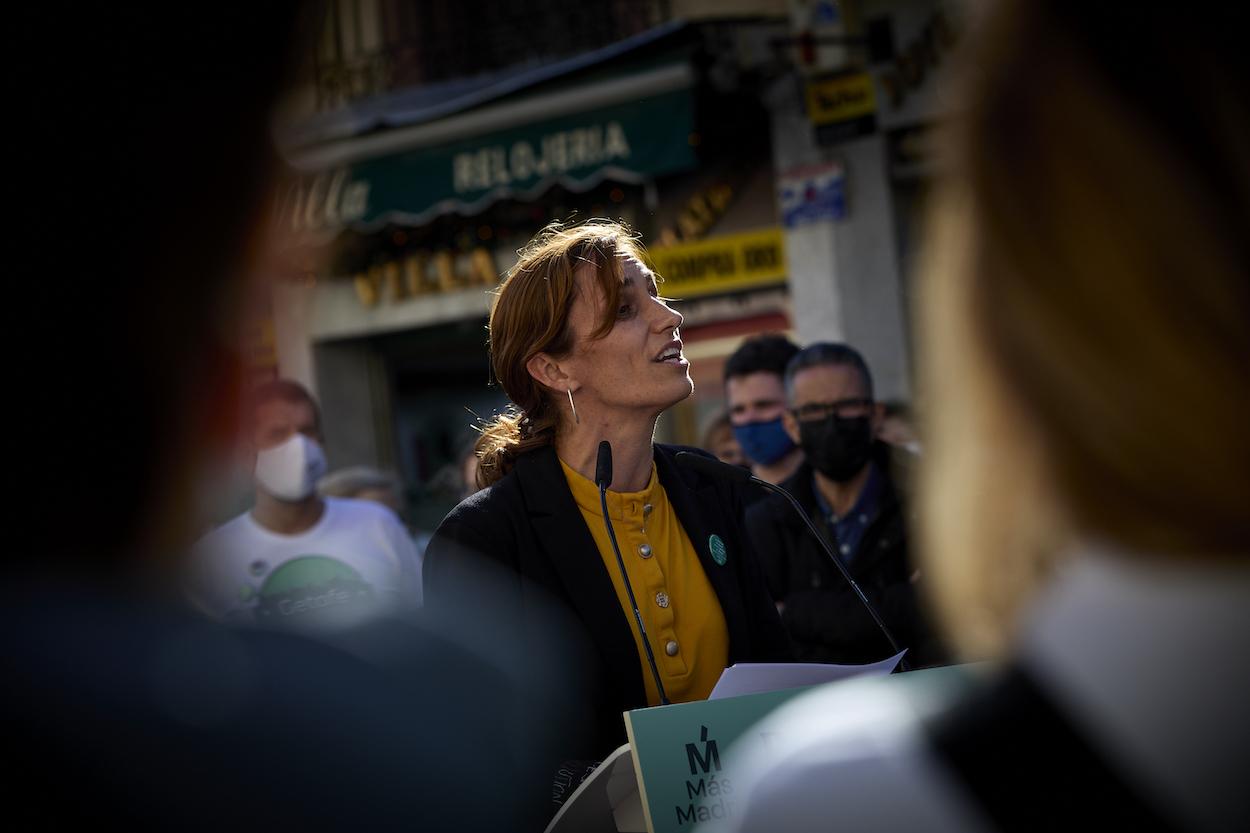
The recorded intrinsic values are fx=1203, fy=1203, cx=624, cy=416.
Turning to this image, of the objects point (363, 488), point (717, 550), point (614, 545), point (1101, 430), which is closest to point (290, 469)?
point (363, 488)

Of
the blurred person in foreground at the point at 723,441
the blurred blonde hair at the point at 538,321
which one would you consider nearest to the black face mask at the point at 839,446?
the blurred person in foreground at the point at 723,441

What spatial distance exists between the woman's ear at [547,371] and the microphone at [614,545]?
0.32 m

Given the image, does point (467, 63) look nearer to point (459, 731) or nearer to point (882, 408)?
A: point (882, 408)

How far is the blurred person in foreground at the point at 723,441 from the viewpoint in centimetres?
569

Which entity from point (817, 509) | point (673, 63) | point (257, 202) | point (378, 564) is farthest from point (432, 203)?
point (257, 202)

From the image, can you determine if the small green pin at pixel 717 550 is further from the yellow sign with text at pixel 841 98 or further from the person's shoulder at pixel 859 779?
the yellow sign with text at pixel 841 98

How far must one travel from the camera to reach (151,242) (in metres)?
0.88

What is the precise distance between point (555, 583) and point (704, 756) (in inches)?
34.3

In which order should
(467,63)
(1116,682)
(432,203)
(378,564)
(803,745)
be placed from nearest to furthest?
1. (1116,682)
2. (803,745)
3. (378,564)
4. (432,203)
5. (467,63)

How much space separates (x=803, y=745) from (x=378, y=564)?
13.9ft

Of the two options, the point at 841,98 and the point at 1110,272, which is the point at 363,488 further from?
the point at 1110,272

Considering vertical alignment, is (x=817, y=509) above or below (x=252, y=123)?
below

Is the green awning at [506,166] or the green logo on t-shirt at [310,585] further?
the green awning at [506,166]

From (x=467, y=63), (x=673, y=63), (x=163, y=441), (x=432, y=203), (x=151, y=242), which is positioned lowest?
(x=163, y=441)
